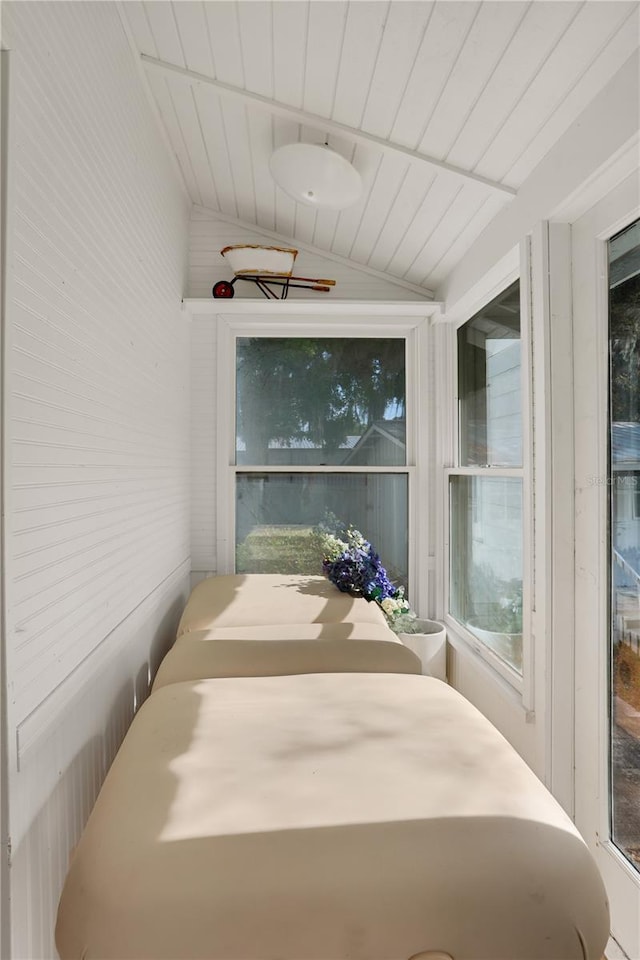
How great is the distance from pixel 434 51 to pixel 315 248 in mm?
1566

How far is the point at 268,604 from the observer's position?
7.84 feet

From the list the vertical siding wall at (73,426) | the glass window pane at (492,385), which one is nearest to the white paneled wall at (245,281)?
the glass window pane at (492,385)

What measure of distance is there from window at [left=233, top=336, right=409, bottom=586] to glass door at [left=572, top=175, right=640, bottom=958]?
1470 mm

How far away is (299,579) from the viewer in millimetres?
2828

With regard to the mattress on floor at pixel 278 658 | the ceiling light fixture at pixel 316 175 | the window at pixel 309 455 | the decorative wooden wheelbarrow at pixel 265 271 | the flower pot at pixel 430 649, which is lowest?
the flower pot at pixel 430 649

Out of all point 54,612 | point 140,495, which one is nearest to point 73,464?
point 54,612

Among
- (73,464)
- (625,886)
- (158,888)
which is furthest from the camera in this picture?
(625,886)

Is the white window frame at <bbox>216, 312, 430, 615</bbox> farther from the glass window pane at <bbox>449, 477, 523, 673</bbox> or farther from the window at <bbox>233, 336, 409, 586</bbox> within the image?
the glass window pane at <bbox>449, 477, 523, 673</bbox>

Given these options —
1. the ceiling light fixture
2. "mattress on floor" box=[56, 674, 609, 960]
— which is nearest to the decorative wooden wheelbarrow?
the ceiling light fixture

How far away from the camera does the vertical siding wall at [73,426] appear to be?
1.09m

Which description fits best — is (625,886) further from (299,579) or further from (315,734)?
(299,579)

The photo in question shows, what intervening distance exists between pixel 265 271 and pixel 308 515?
4.24ft

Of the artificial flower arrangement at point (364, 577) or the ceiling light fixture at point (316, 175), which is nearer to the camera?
the ceiling light fixture at point (316, 175)

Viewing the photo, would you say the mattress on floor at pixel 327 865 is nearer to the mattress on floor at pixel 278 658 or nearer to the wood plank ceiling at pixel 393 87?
the mattress on floor at pixel 278 658
